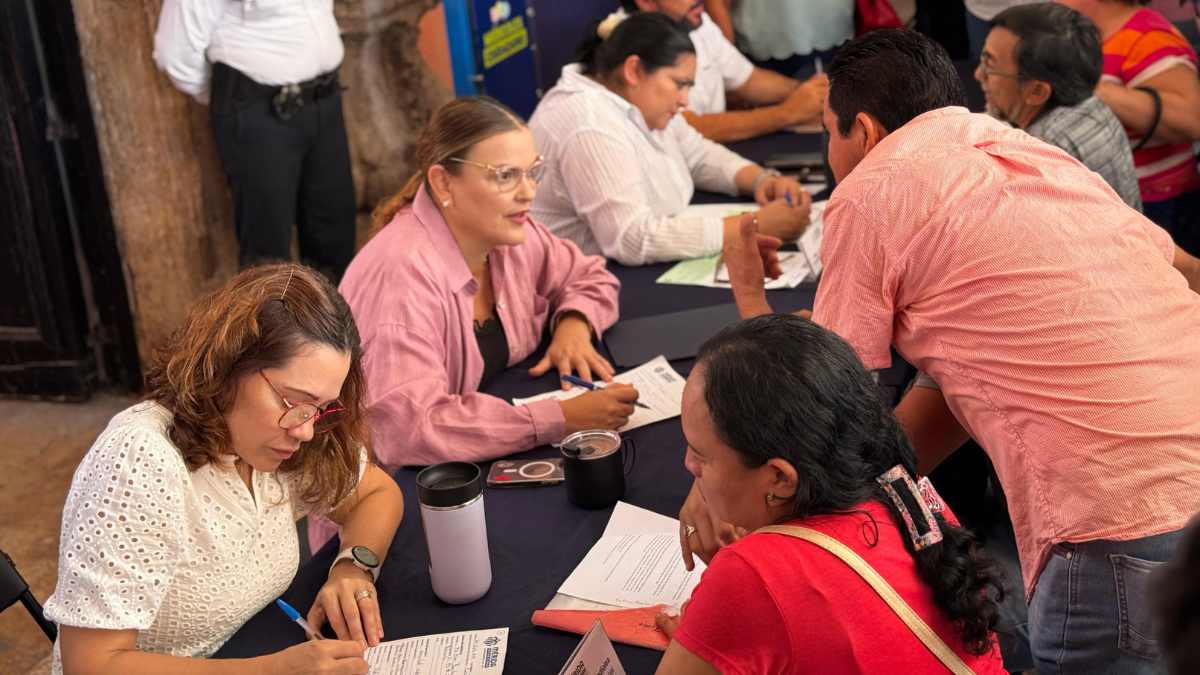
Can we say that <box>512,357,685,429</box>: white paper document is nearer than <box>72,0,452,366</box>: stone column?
Yes

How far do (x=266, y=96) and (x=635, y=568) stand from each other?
2.83 meters

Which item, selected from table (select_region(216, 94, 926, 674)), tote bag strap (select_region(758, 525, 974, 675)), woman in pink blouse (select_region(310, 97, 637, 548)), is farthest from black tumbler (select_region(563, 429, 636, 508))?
tote bag strap (select_region(758, 525, 974, 675))

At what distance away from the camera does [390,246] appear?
2145 mm

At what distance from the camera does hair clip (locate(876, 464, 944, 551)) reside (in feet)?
3.91

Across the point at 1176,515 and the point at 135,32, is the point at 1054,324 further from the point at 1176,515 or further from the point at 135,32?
the point at 135,32

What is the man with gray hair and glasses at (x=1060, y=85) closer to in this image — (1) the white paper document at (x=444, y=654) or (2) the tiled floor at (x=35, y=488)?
(1) the white paper document at (x=444, y=654)

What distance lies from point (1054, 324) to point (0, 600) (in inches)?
62.5

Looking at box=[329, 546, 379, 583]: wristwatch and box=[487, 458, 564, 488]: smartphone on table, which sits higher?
box=[329, 546, 379, 583]: wristwatch

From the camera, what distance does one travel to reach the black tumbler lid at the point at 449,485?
4.74ft

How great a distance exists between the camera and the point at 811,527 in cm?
118

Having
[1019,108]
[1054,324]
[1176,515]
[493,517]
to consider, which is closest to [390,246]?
[493,517]

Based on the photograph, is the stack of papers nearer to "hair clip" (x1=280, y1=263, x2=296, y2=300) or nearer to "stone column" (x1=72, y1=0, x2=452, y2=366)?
"hair clip" (x1=280, y1=263, x2=296, y2=300)

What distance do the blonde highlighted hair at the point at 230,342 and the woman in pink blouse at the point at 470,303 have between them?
1.51 feet

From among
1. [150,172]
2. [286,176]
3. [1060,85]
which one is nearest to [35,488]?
[150,172]
